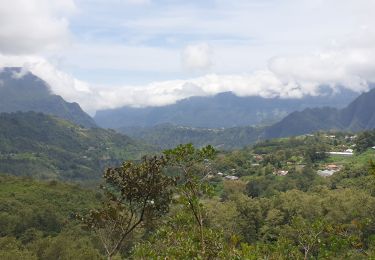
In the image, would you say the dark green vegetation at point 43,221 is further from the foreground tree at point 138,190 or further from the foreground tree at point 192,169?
the foreground tree at point 192,169

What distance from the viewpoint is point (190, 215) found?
23.6 metres

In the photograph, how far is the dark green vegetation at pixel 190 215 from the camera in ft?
68.9

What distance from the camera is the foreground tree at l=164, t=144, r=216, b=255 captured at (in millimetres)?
20172

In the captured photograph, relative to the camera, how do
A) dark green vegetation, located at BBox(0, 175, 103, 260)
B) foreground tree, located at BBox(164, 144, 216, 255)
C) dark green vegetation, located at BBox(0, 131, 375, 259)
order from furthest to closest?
dark green vegetation, located at BBox(0, 175, 103, 260) → dark green vegetation, located at BBox(0, 131, 375, 259) → foreground tree, located at BBox(164, 144, 216, 255)

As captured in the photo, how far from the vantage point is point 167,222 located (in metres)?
23.8

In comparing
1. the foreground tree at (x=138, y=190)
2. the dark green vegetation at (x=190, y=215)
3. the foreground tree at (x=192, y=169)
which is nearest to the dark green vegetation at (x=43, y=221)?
the dark green vegetation at (x=190, y=215)

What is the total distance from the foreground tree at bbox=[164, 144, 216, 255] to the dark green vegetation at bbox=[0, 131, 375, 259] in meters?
0.05

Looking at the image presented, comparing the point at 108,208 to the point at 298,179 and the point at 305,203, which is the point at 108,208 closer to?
the point at 305,203

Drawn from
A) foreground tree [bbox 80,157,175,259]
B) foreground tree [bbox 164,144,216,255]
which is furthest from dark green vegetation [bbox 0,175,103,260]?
foreground tree [bbox 164,144,216,255]

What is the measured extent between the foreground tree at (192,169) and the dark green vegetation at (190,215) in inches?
1.9

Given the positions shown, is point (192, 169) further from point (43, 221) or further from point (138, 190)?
point (43, 221)

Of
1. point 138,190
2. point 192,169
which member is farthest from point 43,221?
point 192,169

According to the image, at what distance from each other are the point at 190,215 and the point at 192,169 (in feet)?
11.9

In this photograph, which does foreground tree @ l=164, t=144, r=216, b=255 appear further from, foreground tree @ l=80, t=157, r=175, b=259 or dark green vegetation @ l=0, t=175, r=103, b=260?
dark green vegetation @ l=0, t=175, r=103, b=260
